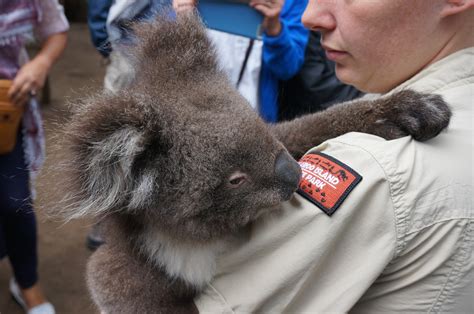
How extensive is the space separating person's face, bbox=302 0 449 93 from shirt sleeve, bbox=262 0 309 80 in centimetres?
90

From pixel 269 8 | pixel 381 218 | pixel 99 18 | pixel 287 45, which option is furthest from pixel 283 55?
pixel 381 218

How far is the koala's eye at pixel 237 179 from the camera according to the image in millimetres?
1135

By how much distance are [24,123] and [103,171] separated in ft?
4.72

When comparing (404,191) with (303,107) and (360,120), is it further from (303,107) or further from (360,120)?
(303,107)

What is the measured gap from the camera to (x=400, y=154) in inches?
37.7

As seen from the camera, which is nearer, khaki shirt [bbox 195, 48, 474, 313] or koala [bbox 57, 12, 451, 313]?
khaki shirt [bbox 195, 48, 474, 313]

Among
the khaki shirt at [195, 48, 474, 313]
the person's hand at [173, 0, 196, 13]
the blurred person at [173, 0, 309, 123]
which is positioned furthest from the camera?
the blurred person at [173, 0, 309, 123]

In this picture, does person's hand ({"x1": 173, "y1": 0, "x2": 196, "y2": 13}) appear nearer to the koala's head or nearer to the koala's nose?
the koala's head

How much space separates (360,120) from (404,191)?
41 centimetres

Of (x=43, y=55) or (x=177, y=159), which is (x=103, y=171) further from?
(x=43, y=55)

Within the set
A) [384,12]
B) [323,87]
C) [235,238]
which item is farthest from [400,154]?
[323,87]

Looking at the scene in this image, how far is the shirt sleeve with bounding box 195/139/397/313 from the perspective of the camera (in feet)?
3.04

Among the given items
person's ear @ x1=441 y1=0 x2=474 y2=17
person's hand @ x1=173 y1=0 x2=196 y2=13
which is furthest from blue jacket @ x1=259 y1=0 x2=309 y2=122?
person's ear @ x1=441 y1=0 x2=474 y2=17

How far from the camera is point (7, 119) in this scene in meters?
2.11
